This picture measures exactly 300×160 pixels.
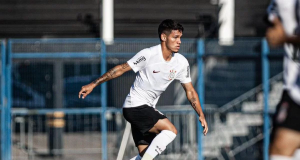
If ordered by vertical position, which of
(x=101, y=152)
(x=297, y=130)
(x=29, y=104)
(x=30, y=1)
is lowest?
(x=101, y=152)

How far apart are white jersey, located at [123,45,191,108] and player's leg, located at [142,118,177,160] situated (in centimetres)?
34

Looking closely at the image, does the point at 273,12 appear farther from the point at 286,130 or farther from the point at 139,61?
the point at 139,61

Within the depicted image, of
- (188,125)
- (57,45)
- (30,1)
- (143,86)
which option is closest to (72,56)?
(57,45)

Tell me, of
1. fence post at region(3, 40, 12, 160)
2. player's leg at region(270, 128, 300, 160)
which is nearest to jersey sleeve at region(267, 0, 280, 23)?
player's leg at region(270, 128, 300, 160)

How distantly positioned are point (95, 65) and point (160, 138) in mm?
4981

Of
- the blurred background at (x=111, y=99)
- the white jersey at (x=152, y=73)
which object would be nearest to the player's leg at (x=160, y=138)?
the white jersey at (x=152, y=73)

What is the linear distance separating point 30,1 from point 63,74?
6.81m

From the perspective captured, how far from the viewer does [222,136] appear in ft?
40.2

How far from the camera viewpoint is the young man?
287 inches

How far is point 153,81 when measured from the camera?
7.48m

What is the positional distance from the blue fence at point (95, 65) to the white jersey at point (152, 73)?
4.21 metres

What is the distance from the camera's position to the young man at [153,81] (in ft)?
23.9

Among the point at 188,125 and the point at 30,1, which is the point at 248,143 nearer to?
the point at 188,125

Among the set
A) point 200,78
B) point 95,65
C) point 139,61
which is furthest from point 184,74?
point 95,65
